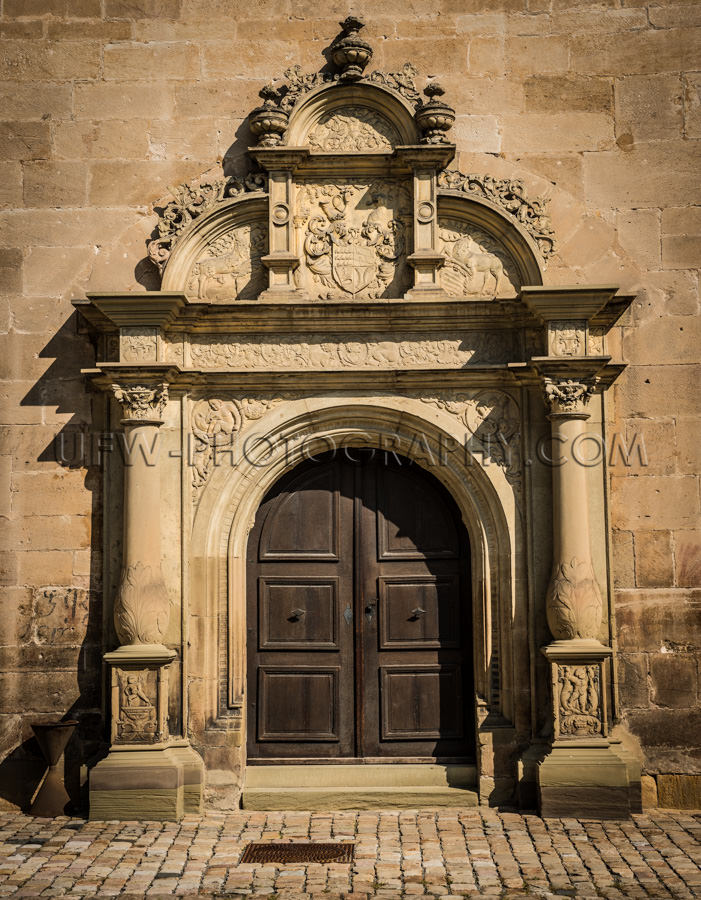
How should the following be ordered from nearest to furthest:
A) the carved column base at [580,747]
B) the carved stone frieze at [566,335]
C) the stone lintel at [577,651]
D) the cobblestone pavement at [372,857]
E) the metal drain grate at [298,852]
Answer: the cobblestone pavement at [372,857] → the metal drain grate at [298,852] → the carved column base at [580,747] → the stone lintel at [577,651] → the carved stone frieze at [566,335]

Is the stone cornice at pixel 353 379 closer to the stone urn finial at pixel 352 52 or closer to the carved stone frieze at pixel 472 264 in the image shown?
the carved stone frieze at pixel 472 264

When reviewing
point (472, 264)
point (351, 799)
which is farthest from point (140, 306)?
point (351, 799)

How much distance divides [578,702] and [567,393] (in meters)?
2.02

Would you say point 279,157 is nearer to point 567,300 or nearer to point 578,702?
point 567,300

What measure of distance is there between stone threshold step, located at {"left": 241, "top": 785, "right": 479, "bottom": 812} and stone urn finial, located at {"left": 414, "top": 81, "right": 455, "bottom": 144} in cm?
441

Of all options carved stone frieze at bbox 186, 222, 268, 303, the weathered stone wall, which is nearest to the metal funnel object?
the weathered stone wall

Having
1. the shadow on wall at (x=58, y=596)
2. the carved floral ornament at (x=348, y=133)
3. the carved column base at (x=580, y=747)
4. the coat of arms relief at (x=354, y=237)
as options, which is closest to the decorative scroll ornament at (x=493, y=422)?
the coat of arms relief at (x=354, y=237)

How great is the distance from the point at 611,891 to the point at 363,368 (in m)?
3.58

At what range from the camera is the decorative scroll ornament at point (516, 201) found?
7.09m

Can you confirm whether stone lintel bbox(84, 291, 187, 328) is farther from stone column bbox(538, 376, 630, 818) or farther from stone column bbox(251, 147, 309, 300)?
stone column bbox(538, 376, 630, 818)

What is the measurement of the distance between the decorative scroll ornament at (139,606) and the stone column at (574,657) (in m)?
2.56

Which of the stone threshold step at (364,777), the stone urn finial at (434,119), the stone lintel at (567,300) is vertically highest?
the stone urn finial at (434,119)

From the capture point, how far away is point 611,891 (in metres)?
5.09

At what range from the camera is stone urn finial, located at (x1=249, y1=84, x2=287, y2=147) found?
7.07m
